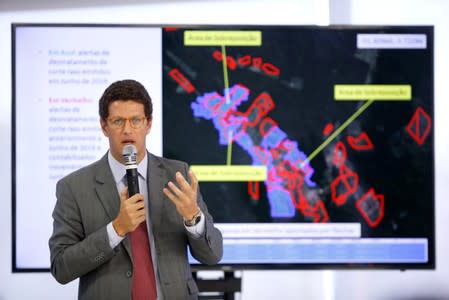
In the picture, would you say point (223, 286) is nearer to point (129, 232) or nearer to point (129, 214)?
point (129, 232)

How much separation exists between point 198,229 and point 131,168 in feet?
0.97

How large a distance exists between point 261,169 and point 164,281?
1.60 m

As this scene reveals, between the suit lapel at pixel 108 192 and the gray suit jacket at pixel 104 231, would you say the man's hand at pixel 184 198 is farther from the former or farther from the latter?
the suit lapel at pixel 108 192

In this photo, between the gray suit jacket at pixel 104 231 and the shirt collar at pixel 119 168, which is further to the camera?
the shirt collar at pixel 119 168

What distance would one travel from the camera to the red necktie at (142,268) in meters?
2.24

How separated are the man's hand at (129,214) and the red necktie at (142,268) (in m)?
0.18

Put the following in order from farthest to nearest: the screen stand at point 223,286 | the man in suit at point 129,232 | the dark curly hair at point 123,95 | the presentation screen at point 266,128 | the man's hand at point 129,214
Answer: the presentation screen at point 266,128 → the screen stand at point 223,286 → the dark curly hair at point 123,95 → the man in suit at point 129,232 → the man's hand at point 129,214

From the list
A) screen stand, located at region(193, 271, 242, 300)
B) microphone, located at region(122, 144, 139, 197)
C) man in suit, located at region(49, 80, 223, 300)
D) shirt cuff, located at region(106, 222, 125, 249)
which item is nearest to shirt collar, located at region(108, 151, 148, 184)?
man in suit, located at region(49, 80, 223, 300)

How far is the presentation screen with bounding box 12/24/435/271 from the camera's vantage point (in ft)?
12.2

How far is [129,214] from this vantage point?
206cm

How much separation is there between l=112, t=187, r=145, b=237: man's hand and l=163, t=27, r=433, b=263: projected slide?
1.64m

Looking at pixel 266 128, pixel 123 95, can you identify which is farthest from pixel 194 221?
pixel 266 128

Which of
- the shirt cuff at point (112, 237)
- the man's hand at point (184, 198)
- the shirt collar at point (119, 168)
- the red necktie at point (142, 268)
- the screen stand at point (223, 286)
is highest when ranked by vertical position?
the shirt collar at point (119, 168)

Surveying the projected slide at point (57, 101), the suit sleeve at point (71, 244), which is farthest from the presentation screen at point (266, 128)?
the suit sleeve at point (71, 244)
